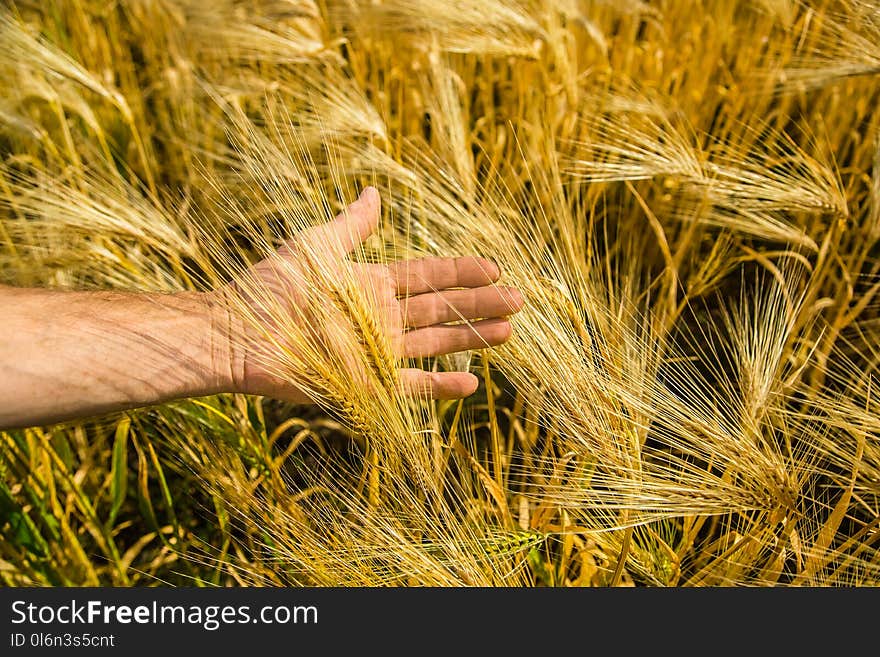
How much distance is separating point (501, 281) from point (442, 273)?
0.08m

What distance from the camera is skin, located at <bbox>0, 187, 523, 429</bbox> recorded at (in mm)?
894

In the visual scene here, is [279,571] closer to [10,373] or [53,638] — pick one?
[53,638]

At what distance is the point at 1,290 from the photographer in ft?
3.16

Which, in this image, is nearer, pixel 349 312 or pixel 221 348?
pixel 349 312

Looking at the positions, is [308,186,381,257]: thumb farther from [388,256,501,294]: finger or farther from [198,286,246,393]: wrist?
[198,286,246,393]: wrist

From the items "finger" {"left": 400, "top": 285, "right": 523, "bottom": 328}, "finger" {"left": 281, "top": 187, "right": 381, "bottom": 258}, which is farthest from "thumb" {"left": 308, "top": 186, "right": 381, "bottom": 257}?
"finger" {"left": 400, "top": 285, "right": 523, "bottom": 328}

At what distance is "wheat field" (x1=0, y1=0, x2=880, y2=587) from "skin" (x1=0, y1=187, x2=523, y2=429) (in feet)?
0.13

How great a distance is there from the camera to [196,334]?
0.97 m

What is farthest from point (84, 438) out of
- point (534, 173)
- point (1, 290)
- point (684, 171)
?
point (684, 171)

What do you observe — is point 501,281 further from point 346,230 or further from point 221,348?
point 221,348

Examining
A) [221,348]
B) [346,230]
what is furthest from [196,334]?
[346,230]

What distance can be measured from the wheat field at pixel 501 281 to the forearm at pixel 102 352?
8 centimetres

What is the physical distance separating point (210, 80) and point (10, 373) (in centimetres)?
91

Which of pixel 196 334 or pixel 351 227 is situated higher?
pixel 351 227
